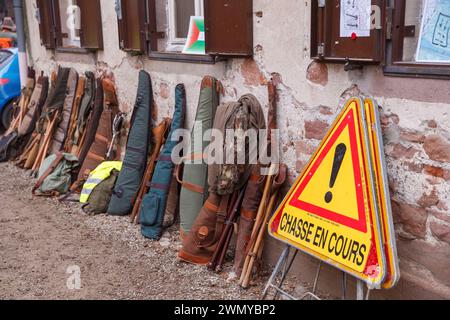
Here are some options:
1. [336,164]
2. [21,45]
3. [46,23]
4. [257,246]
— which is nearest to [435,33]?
[336,164]

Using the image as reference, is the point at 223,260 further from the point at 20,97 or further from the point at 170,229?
the point at 20,97

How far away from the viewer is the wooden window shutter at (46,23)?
245 inches

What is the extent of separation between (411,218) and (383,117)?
1.77 ft

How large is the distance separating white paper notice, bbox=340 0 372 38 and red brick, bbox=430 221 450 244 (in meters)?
1.01

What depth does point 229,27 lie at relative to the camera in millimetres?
3365

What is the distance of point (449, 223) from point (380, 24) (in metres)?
1.03

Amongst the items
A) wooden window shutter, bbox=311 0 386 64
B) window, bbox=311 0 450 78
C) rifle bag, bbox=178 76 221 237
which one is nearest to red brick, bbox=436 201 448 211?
window, bbox=311 0 450 78

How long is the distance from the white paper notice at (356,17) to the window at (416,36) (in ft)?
0.41

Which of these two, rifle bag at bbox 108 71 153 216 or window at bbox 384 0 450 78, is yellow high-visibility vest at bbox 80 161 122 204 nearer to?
rifle bag at bbox 108 71 153 216

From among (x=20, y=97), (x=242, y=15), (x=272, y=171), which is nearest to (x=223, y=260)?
(x=272, y=171)

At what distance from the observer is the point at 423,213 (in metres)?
2.41

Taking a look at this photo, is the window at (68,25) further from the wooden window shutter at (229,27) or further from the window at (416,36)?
the window at (416,36)

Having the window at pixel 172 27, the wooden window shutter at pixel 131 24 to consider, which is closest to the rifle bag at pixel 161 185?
the window at pixel 172 27

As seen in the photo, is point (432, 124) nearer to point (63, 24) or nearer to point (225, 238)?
point (225, 238)
